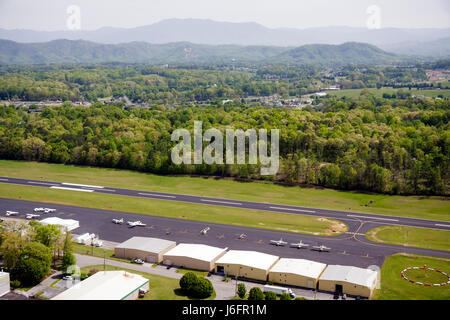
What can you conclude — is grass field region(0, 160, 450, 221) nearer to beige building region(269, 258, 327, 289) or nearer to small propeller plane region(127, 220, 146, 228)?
small propeller plane region(127, 220, 146, 228)

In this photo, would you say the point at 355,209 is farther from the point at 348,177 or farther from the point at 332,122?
the point at 332,122

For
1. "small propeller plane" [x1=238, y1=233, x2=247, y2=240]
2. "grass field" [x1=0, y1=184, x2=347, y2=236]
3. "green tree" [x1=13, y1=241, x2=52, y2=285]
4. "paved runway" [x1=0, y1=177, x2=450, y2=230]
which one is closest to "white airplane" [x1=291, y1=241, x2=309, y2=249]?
"grass field" [x1=0, y1=184, x2=347, y2=236]

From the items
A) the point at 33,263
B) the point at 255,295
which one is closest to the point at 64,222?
the point at 33,263

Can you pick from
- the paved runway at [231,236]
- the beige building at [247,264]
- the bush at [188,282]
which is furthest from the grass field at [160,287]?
the paved runway at [231,236]

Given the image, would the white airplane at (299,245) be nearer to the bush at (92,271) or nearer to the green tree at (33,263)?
the bush at (92,271)

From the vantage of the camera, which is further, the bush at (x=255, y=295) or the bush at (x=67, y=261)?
the bush at (x=67, y=261)

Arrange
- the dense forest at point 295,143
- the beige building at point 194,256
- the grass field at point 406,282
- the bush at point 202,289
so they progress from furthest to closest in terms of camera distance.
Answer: the dense forest at point 295,143, the beige building at point 194,256, the grass field at point 406,282, the bush at point 202,289
